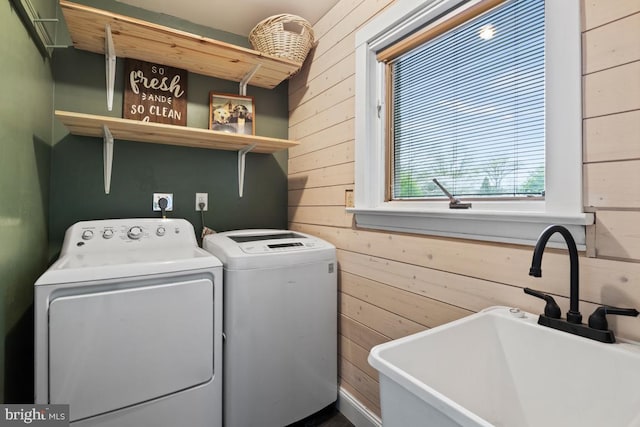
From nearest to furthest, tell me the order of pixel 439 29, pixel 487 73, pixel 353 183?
1. pixel 487 73
2. pixel 439 29
3. pixel 353 183

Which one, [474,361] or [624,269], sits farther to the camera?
[474,361]

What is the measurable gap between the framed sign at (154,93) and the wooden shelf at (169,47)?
0.06 m

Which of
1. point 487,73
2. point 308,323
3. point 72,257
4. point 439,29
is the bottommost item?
point 308,323

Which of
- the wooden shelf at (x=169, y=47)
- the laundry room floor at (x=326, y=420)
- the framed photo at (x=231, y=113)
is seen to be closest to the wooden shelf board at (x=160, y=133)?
the framed photo at (x=231, y=113)

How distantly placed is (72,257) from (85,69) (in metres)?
1.12

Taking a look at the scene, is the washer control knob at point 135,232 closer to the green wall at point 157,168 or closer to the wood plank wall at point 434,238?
the green wall at point 157,168

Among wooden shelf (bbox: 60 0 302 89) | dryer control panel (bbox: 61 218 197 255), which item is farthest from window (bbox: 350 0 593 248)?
dryer control panel (bbox: 61 218 197 255)

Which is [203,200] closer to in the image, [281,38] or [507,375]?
[281,38]

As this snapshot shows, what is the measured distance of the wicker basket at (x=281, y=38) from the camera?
73.6 inches

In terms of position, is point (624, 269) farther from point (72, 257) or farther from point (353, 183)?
point (72, 257)

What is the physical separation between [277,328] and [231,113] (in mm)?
1457

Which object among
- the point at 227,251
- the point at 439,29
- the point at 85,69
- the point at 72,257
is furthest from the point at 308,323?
the point at 85,69

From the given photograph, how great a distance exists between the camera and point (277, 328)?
1.54m

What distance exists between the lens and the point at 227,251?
150 centimetres
